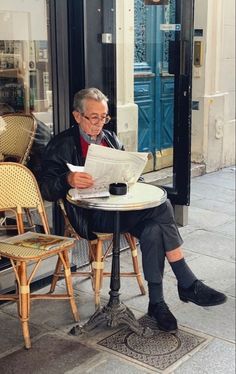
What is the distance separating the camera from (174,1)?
450 cm

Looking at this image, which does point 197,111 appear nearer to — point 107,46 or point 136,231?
point 107,46

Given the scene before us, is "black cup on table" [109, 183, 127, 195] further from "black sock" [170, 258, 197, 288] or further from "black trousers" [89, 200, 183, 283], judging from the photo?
"black sock" [170, 258, 197, 288]

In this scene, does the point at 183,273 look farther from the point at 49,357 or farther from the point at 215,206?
the point at 215,206

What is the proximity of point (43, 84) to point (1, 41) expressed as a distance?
46 cm

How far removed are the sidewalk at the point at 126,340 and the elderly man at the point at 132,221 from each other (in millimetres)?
Answer: 164

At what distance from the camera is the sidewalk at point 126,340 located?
2893 millimetres

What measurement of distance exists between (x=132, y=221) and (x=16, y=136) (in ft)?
3.72

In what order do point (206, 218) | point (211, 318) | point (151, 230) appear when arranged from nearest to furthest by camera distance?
point (151, 230) < point (211, 318) < point (206, 218)

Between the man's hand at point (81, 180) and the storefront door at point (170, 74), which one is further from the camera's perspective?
the storefront door at point (170, 74)

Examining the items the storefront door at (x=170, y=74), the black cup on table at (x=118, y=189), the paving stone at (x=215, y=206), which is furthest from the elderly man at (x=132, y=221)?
the paving stone at (x=215, y=206)

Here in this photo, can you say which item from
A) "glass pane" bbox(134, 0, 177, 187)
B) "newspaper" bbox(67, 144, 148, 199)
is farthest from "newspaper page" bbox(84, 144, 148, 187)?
"glass pane" bbox(134, 0, 177, 187)

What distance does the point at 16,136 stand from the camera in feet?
12.9

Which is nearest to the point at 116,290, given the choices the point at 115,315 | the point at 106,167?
the point at 115,315

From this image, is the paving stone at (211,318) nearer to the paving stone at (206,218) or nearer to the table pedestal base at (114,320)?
the table pedestal base at (114,320)
